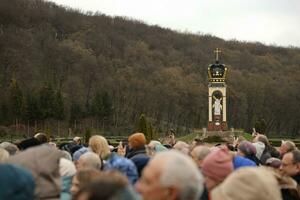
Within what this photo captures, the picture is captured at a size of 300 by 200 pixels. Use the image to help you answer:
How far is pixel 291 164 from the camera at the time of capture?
639cm

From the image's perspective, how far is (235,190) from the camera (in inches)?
143

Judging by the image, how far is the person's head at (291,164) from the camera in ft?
20.9

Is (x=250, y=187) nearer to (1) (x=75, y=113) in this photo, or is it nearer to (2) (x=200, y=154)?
(2) (x=200, y=154)

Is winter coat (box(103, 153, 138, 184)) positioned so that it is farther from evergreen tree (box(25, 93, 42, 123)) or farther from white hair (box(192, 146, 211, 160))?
evergreen tree (box(25, 93, 42, 123))

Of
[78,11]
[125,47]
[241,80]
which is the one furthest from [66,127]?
[78,11]

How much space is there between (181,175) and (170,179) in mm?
73

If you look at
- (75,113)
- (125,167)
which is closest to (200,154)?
(125,167)

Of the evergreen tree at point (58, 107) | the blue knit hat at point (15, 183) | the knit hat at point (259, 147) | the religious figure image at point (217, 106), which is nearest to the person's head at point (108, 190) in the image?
the blue knit hat at point (15, 183)

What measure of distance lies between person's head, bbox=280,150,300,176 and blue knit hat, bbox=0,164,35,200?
3.50 metres

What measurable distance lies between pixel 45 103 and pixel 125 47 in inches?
1686

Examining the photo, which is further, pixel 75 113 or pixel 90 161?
pixel 75 113

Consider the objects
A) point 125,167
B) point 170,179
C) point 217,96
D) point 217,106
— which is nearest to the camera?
point 170,179

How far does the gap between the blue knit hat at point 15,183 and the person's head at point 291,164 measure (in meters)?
3.50

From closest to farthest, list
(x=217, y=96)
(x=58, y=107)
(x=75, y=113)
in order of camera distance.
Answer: (x=217, y=96) < (x=58, y=107) < (x=75, y=113)
